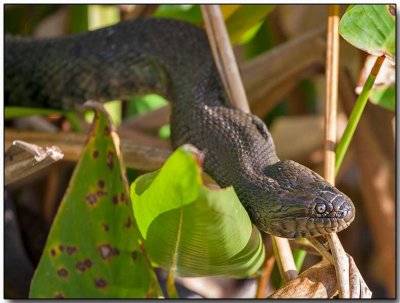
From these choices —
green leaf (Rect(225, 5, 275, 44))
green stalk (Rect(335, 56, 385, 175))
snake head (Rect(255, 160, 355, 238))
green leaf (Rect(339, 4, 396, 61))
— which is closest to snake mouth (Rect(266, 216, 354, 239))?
snake head (Rect(255, 160, 355, 238))

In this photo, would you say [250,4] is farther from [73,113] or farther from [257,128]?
[73,113]

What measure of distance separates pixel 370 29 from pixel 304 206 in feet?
0.98

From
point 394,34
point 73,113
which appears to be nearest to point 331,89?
point 394,34

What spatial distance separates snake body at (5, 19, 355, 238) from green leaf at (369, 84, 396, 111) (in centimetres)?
21

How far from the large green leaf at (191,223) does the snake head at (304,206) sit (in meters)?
0.06

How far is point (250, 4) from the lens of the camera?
168 centimetres

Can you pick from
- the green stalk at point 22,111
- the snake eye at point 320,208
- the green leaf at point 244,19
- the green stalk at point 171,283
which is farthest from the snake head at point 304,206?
the green stalk at point 22,111

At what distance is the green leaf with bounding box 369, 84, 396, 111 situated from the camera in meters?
1.47

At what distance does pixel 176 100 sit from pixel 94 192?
46 centimetres

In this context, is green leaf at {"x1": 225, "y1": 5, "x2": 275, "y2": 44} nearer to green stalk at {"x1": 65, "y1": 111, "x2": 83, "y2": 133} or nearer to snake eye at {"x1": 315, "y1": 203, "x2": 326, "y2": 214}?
green stalk at {"x1": 65, "y1": 111, "x2": 83, "y2": 133}

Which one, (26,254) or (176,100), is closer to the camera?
(176,100)

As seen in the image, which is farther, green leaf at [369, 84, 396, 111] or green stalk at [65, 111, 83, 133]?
green stalk at [65, 111, 83, 133]

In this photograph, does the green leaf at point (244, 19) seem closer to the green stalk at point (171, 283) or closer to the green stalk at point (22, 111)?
the green stalk at point (22, 111)

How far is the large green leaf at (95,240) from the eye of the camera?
4.11ft
